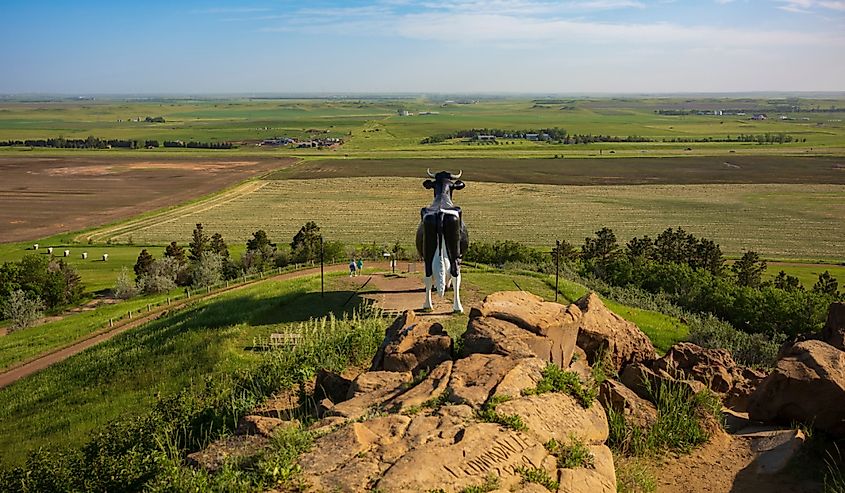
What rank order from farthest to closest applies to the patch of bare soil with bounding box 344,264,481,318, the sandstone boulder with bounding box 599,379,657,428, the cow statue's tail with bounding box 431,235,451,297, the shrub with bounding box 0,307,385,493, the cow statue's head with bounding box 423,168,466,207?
the patch of bare soil with bounding box 344,264,481,318 → the cow statue's head with bounding box 423,168,466,207 → the cow statue's tail with bounding box 431,235,451,297 → the sandstone boulder with bounding box 599,379,657,428 → the shrub with bounding box 0,307,385,493

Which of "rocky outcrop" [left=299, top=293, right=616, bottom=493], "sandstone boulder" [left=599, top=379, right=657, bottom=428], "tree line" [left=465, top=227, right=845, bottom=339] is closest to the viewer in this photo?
"rocky outcrop" [left=299, top=293, right=616, bottom=493]

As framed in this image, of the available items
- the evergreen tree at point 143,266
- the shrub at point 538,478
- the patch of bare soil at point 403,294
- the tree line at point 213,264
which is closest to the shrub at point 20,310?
the tree line at point 213,264

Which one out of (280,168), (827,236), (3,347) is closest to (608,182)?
(827,236)

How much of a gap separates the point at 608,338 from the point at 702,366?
80.4 inches

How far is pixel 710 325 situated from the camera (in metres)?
23.2

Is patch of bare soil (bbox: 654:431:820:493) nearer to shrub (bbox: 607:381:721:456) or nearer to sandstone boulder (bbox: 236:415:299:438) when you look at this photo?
shrub (bbox: 607:381:721:456)

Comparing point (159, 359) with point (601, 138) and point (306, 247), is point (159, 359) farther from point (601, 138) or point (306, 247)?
point (601, 138)

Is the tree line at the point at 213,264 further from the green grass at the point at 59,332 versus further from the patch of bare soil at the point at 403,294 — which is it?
the patch of bare soil at the point at 403,294

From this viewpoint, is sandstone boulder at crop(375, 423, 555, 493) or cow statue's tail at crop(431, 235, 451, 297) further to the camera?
cow statue's tail at crop(431, 235, 451, 297)

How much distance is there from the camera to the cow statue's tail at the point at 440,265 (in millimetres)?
18953

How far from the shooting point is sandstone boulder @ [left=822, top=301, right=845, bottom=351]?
11914mm

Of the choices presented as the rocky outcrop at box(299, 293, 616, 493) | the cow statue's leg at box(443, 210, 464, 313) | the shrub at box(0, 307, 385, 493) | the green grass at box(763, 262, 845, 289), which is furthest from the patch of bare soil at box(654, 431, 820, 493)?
the green grass at box(763, 262, 845, 289)

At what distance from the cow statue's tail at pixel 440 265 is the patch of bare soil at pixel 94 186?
50574 mm

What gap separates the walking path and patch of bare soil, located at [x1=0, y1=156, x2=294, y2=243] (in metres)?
35.6
